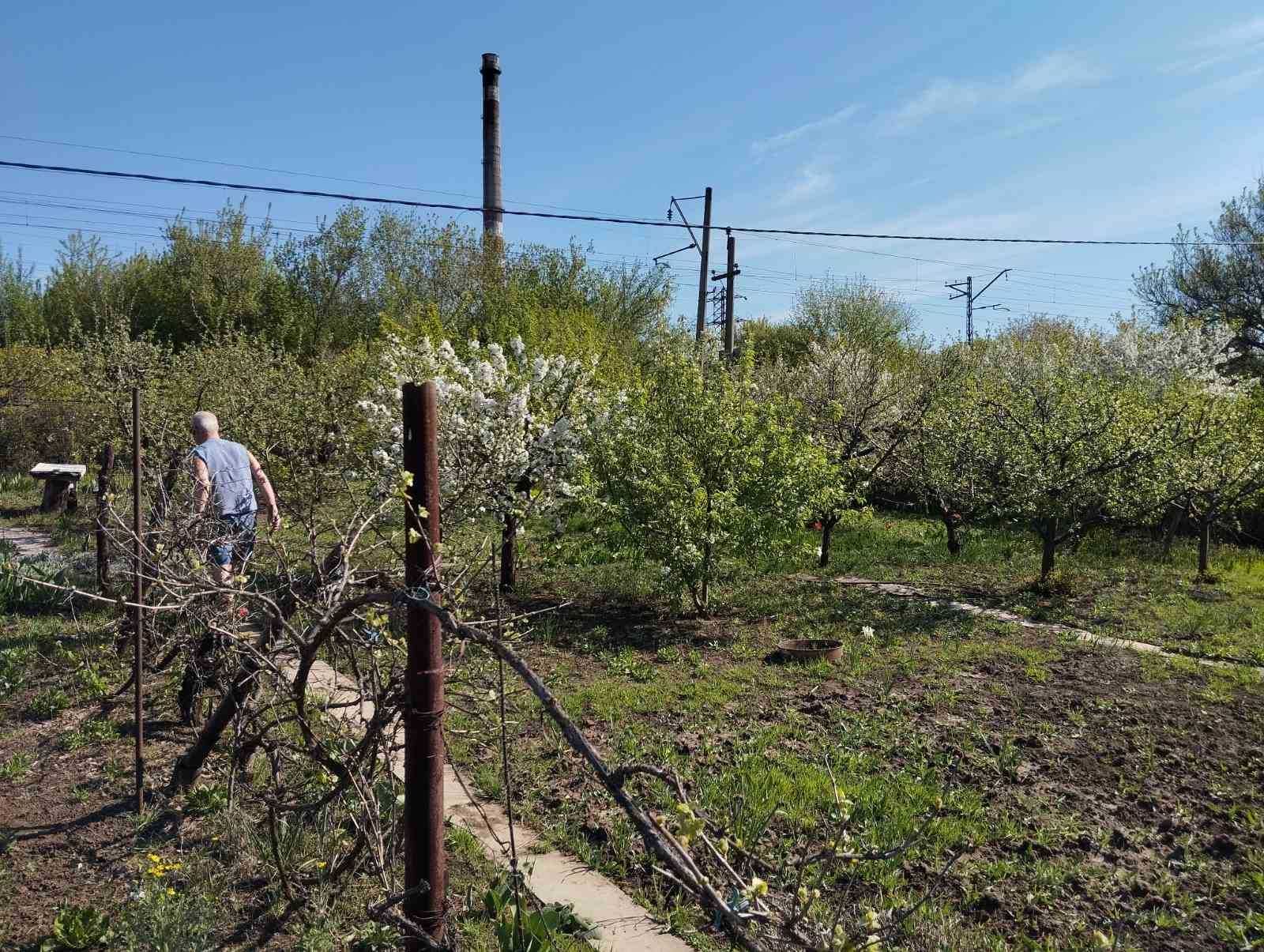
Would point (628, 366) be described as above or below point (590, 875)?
above

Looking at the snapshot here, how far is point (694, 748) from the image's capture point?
5.20 m

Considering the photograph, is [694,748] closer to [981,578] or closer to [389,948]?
[389,948]

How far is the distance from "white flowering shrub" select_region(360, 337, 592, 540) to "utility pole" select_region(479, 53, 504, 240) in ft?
52.6

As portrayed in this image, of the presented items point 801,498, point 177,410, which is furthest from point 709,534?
point 177,410

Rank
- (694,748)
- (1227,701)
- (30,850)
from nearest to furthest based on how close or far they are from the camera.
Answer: (30,850)
(694,748)
(1227,701)

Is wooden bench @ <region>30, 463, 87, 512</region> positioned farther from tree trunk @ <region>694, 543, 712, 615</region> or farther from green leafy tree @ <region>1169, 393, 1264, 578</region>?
green leafy tree @ <region>1169, 393, 1264, 578</region>

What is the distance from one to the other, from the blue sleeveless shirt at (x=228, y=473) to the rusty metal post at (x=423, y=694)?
147 inches

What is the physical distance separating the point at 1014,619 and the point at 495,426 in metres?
5.57

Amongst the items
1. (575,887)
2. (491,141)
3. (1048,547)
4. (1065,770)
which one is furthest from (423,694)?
(491,141)

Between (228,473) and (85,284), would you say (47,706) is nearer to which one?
(228,473)

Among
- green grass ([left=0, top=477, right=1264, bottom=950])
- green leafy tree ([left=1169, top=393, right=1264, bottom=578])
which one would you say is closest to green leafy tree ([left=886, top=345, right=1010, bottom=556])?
green grass ([left=0, top=477, right=1264, bottom=950])

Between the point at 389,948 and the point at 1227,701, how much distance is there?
19.2ft

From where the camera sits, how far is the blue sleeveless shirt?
19.1 ft

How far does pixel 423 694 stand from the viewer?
96.1 inches
